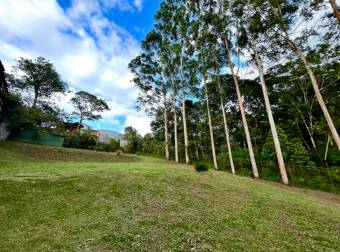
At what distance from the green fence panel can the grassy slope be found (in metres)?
18.2

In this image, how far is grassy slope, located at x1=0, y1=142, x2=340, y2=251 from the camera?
375 centimetres

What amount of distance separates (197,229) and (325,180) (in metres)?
11.2

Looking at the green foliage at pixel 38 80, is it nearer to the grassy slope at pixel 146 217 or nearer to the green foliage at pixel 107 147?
the green foliage at pixel 107 147

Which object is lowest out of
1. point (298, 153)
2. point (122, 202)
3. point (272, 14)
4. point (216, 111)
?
A: point (122, 202)

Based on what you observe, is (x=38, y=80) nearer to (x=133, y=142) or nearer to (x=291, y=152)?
(x=133, y=142)

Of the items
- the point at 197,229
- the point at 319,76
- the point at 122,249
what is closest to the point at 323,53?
the point at 319,76

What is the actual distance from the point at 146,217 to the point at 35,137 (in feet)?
75.6

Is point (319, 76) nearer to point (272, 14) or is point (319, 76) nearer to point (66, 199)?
point (272, 14)

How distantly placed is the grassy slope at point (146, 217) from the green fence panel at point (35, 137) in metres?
18.2

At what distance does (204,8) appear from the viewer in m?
18.4

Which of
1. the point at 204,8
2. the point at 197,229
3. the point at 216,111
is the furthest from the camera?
the point at 216,111

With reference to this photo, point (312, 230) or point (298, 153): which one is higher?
point (298, 153)

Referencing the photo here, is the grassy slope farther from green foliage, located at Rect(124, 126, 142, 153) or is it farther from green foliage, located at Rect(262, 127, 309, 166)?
green foliage, located at Rect(124, 126, 142, 153)

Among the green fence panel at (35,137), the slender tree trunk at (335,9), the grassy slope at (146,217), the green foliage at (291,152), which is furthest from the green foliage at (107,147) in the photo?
the slender tree trunk at (335,9)
